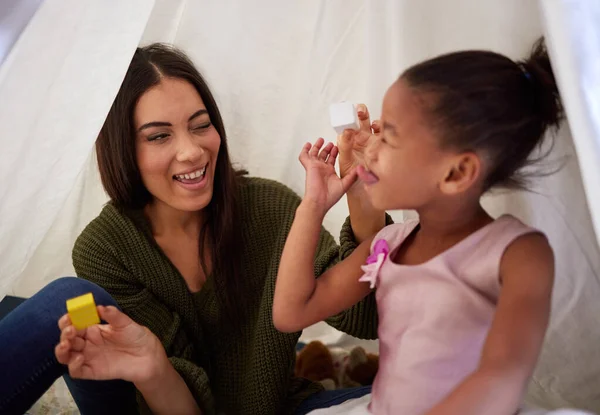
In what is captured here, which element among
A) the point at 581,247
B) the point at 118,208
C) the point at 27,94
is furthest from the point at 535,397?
the point at 27,94

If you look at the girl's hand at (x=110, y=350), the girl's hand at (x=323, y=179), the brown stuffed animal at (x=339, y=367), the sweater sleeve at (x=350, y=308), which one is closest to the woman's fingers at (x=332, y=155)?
the girl's hand at (x=323, y=179)

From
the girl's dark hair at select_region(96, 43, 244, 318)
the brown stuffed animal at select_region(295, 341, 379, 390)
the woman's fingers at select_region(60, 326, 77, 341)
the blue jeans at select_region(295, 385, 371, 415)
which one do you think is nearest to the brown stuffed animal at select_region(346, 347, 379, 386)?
the brown stuffed animal at select_region(295, 341, 379, 390)

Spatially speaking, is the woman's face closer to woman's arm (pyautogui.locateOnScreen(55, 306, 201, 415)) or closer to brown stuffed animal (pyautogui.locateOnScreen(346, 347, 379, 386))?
woman's arm (pyautogui.locateOnScreen(55, 306, 201, 415))

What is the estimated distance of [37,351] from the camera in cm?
96

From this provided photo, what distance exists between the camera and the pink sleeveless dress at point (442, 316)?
0.71 metres

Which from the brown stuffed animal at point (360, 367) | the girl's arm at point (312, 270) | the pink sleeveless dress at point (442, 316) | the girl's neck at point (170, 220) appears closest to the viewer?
the pink sleeveless dress at point (442, 316)

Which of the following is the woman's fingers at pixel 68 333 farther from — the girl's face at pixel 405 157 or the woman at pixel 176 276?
the girl's face at pixel 405 157

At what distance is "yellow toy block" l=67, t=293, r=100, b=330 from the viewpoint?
2.65ft

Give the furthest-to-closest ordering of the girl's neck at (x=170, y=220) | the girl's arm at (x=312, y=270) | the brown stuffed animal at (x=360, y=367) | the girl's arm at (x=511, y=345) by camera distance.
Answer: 1. the brown stuffed animal at (x=360, y=367)
2. the girl's neck at (x=170, y=220)
3. the girl's arm at (x=312, y=270)
4. the girl's arm at (x=511, y=345)

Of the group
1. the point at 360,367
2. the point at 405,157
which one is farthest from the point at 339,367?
the point at 405,157

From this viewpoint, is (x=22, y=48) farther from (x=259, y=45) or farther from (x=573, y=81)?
(x=573, y=81)

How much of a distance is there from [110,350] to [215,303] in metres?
0.24

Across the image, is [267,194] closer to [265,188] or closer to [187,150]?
[265,188]

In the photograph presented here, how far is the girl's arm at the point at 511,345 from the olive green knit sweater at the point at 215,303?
40cm
